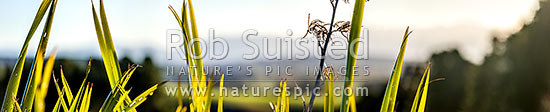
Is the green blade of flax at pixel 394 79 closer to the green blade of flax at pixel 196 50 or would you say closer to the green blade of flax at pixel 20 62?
the green blade of flax at pixel 196 50

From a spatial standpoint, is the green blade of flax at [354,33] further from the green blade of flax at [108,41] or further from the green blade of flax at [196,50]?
the green blade of flax at [108,41]

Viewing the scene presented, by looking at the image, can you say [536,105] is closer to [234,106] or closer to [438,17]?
[438,17]

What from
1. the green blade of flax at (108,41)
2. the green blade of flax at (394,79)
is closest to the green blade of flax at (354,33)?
the green blade of flax at (394,79)

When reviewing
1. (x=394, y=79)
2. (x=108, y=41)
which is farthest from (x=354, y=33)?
(x=108, y=41)

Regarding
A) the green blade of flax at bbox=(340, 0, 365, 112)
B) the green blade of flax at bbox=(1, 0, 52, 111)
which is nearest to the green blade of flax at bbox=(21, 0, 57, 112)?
the green blade of flax at bbox=(1, 0, 52, 111)

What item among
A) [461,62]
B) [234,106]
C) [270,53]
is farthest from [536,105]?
[270,53]

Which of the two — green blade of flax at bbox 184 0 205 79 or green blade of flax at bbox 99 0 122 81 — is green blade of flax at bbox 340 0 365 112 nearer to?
green blade of flax at bbox 184 0 205 79

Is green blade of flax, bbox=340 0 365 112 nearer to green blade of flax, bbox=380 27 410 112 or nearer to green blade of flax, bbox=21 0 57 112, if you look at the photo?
green blade of flax, bbox=380 27 410 112

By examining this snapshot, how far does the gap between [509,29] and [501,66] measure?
77 cm

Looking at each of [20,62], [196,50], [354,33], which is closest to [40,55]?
[20,62]

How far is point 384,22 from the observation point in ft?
9.58

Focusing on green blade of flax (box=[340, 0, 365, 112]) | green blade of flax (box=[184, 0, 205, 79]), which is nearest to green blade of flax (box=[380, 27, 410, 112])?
green blade of flax (box=[340, 0, 365, 112])

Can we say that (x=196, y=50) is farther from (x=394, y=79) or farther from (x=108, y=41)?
(x=394, y=79)

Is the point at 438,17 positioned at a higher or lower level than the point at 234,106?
higher
